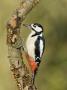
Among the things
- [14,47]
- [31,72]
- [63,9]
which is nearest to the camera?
[14,47]

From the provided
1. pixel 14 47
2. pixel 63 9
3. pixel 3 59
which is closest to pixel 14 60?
pixel 14 47

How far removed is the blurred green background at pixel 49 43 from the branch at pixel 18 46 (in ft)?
12.8

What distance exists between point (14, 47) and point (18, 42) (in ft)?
0.17

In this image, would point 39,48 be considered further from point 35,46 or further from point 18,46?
point 18,46

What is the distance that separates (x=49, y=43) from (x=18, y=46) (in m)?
5.11

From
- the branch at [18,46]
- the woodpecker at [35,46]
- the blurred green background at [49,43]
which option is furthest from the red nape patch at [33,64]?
the blurred green background at [49,43]

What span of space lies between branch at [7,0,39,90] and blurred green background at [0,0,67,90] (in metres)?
3.90

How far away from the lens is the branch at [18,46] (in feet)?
15.7

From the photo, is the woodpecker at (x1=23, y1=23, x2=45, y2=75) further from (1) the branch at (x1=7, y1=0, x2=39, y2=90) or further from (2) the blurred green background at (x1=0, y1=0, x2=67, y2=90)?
(2) the blurred green background at (x1=0, y1=0, x2=67, y2=90)

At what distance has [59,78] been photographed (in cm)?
1011

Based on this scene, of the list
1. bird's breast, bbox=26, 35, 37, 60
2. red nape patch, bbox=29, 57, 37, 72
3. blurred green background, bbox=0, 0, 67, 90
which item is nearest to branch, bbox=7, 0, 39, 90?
bird's breast, bbox=26, 35, 37, 60

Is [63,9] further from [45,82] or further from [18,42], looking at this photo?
[18,42]

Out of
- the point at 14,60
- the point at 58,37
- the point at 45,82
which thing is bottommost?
the point at 45,82

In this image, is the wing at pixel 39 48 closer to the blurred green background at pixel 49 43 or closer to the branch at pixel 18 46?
the branch at pixel 18 46
